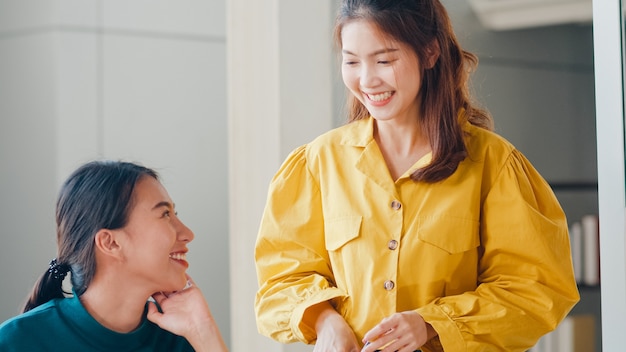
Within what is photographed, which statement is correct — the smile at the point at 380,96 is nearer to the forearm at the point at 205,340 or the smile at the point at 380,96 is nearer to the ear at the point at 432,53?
the ear at the point at 432,53

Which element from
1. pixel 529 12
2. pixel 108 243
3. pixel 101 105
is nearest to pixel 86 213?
pixel 108 243

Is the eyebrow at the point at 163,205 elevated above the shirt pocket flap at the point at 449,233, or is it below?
above

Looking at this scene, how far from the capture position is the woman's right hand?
1479 millimetres

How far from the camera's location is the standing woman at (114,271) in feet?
4.87

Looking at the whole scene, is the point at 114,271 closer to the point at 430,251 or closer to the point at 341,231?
the point at 341,231

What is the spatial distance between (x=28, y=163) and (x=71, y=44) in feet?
1.41

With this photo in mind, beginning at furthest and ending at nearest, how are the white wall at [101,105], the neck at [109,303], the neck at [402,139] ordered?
1. the white wall at [101,105]
2. the neck at [402,139]
3. the neck at [109,303]

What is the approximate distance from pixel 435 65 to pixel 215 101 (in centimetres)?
187

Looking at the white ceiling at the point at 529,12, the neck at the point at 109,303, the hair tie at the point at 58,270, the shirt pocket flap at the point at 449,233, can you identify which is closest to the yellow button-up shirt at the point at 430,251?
the shirt pocket flap at the point at 449,233

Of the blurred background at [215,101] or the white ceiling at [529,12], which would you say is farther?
the white ceiling at [529,12]

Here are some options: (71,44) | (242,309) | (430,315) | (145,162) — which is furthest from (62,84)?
(430,315)

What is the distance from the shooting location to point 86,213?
1.50m

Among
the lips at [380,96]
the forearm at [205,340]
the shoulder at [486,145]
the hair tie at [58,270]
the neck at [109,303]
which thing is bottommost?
the forearm at [205,340]

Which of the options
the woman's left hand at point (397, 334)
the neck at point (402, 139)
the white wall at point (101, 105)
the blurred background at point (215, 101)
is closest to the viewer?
the woman's left hand at point (397, 334)
